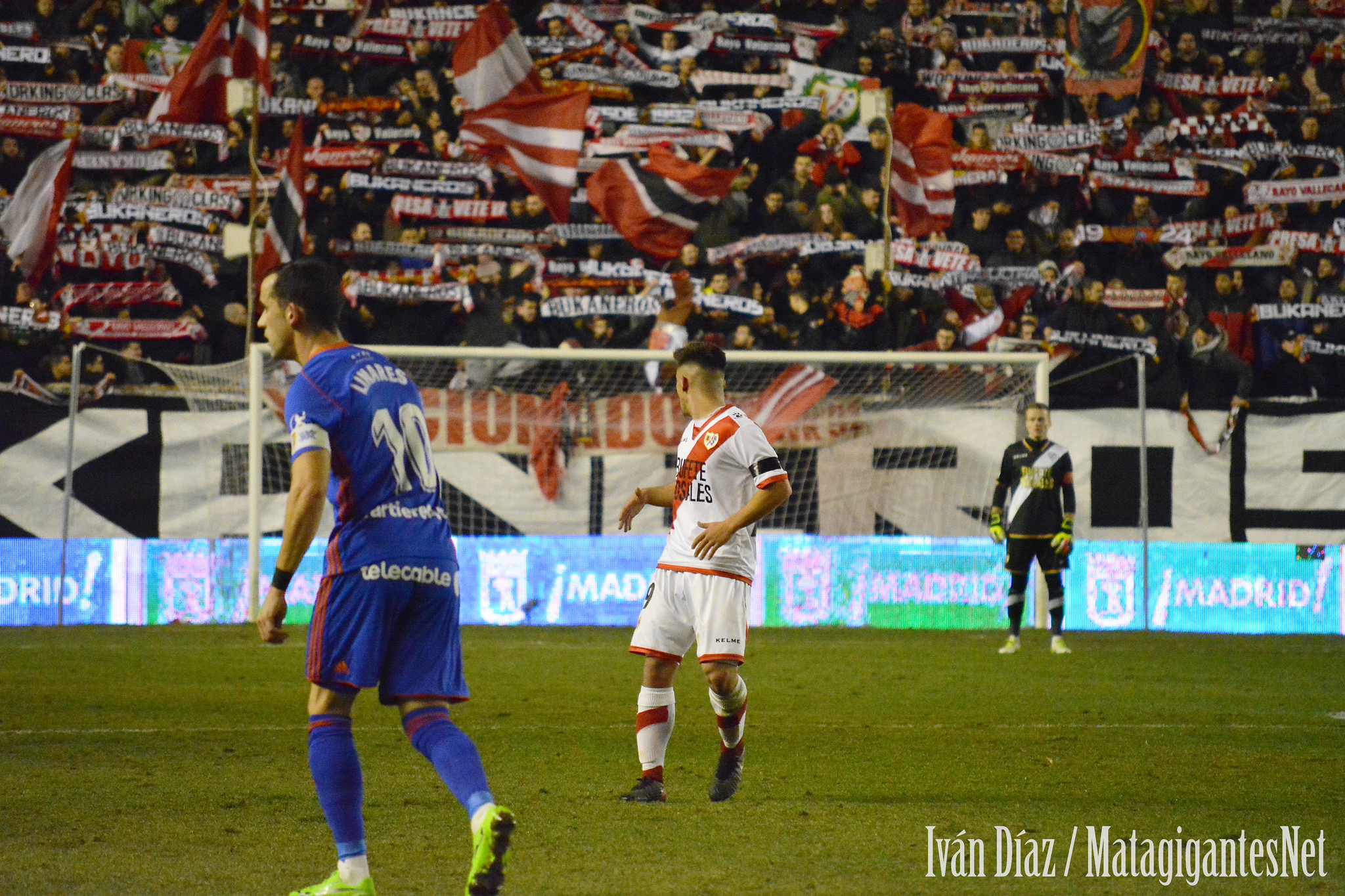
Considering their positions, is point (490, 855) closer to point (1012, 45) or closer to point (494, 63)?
point (494, 63)

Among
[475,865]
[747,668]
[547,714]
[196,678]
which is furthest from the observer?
[747,668]

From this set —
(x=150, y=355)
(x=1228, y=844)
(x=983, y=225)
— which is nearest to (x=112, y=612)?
(x=150, y=355)

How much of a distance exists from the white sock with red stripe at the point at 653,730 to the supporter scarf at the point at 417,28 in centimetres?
1419

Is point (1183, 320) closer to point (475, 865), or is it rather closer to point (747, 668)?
point (747, 668)

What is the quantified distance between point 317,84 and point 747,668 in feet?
33.4

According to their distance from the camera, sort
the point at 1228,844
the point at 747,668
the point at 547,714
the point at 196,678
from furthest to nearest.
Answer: the point at 747,668 → the point at 196,678 → the point at 547,714 → the point at 1228,844

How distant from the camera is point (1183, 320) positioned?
16.2 meters

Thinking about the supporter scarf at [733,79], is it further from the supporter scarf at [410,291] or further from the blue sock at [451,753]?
the blue sock at [451,753]

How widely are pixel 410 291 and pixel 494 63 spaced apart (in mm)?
2786

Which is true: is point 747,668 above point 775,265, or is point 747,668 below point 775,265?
below

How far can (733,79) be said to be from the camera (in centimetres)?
1819

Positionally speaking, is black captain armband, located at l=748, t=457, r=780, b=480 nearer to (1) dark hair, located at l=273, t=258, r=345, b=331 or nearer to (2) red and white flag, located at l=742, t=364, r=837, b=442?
(1) dark hair, located at l=273, t=258, r=345, b=331

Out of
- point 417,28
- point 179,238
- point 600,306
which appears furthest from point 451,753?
point 417,28

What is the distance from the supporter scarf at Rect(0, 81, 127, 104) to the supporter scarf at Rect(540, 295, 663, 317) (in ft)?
18.8
